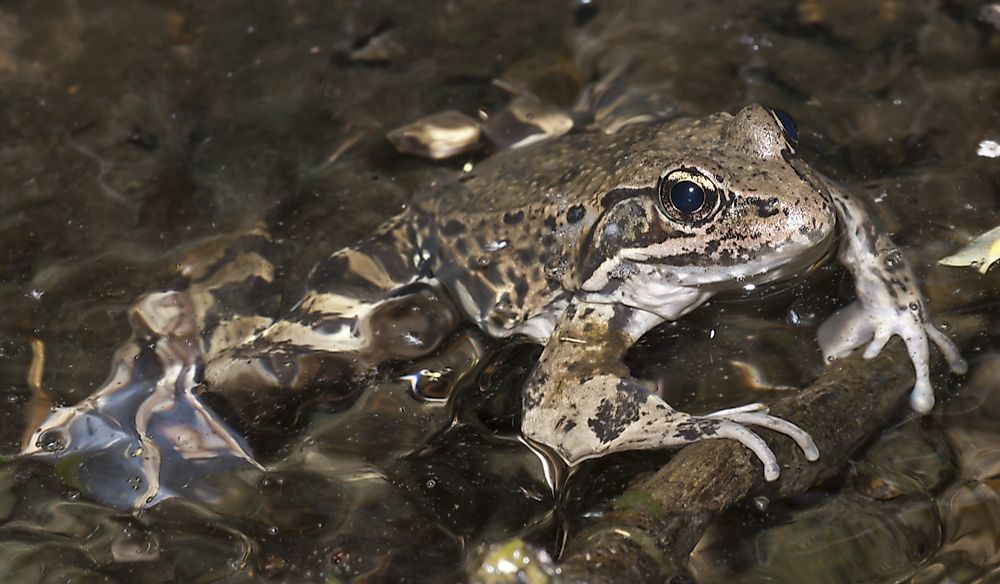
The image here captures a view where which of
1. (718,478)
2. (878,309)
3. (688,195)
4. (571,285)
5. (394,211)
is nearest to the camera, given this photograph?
(718,478)

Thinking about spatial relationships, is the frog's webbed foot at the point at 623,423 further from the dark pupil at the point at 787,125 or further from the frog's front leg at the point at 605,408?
the dark pupil at the point at 787,125

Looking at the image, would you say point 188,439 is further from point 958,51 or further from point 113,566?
point 958,51

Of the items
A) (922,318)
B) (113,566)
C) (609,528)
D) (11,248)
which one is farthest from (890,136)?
(11,248)

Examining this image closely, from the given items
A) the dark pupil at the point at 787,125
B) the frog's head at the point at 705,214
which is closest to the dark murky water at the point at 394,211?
the frog's head at the point at 705,214

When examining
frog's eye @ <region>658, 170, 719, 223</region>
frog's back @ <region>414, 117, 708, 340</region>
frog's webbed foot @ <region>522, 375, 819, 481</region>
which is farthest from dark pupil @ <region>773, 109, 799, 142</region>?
frog's webbed foot @ <region>522, 375, 819, 481</region>

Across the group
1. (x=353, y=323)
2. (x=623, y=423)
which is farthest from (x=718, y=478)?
(x=353, y=323)

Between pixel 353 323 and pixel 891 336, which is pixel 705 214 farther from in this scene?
pixel 353 323
